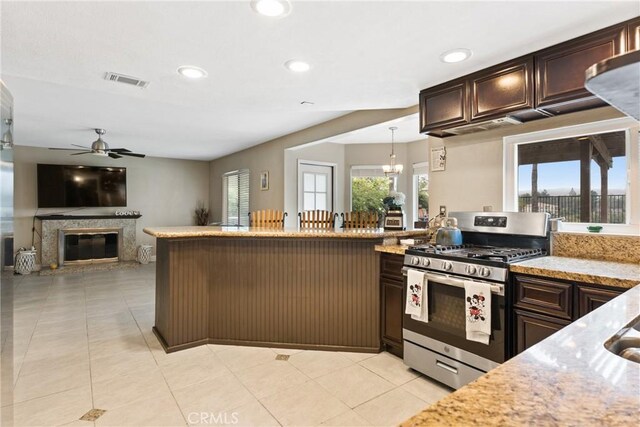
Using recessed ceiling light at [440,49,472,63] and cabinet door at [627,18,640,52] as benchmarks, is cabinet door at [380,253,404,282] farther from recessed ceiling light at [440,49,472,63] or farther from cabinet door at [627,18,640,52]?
Result: cabinet door at [627,18,640,52]

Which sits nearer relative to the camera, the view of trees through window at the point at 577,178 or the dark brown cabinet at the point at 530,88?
the dark brown cabinet at the point at 530,88

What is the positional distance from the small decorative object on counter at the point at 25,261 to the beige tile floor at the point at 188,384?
3609mm

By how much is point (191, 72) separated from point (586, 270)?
295 centimetres

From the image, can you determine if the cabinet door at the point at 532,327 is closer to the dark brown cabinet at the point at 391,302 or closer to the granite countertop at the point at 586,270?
the granite countertop at the point at 586,270

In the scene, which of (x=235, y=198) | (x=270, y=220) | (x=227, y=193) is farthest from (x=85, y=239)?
(x=270, y=220)

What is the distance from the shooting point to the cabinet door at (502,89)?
2342 mm

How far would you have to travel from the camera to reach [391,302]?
2.85 metres

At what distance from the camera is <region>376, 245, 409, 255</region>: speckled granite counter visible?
2.73 metres

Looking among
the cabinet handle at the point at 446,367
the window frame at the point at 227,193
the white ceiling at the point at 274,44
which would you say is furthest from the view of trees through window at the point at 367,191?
the cabinet handle at the point at 446,367

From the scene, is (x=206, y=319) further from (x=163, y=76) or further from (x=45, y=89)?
(x=45, y=89)

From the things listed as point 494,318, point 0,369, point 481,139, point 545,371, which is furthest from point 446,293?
point 0,369

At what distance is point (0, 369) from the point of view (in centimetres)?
129

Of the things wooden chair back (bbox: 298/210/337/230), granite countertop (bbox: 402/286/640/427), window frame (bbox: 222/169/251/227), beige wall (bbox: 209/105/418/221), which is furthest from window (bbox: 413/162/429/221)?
granite countertop (bbox: 402/286/640/427)

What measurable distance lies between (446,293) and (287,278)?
137cm
